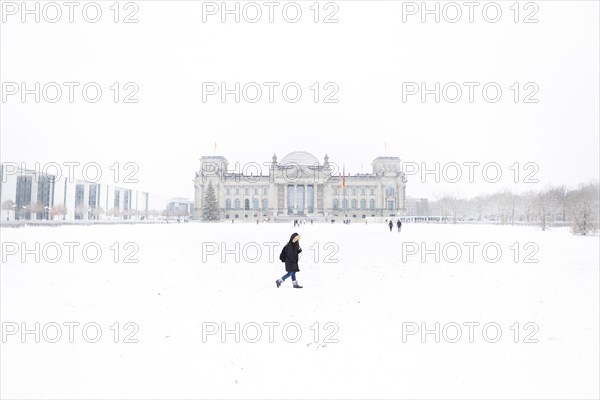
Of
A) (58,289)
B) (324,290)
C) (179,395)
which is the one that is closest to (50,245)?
(58,289)

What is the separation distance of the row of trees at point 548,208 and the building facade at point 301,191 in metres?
17.9

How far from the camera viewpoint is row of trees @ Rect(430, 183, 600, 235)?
35875 mm

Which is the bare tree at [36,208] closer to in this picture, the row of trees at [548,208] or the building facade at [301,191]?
the building facade at [301,191]

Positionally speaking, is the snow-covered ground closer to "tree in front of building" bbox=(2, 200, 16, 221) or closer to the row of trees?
the row of trees

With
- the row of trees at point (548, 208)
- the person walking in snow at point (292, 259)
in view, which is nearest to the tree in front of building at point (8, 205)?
the person walking in snow at point (292, 259)

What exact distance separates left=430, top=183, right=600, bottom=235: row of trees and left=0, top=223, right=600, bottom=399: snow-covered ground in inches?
1116

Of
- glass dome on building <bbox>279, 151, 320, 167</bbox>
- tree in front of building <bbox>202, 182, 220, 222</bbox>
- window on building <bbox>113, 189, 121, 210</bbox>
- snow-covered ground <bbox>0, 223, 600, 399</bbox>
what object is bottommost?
snow-covered ground <bbox>0, 223, 600, 399</bbox>

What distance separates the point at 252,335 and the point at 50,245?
17105 millimetres

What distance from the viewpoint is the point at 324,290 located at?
1050 cm

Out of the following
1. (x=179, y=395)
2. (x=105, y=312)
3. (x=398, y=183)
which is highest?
(x=398, y=183)

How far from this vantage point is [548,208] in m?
62.2

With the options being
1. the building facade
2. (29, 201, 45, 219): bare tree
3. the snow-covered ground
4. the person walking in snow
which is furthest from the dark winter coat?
the building facade

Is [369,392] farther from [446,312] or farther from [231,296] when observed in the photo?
[231,296]

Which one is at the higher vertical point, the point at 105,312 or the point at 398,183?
the point at 398,183
